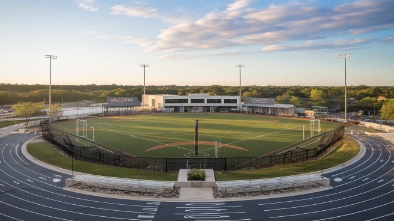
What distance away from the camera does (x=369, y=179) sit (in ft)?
99.7

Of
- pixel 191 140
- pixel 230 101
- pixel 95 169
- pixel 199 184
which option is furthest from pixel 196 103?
pixel 199 184

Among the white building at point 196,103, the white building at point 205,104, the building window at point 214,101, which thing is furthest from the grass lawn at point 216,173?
the building window at point 214,101

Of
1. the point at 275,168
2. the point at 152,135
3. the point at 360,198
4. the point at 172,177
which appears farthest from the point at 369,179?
the point at 152,135

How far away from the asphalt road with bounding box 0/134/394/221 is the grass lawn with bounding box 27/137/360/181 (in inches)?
147

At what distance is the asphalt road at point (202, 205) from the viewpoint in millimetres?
21672

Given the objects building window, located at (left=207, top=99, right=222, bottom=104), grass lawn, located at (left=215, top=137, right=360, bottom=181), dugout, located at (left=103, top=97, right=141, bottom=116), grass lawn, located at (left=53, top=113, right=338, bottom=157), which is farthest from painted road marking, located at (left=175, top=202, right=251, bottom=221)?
building window, located at (left=207, top=99, right=222, bottom=104)

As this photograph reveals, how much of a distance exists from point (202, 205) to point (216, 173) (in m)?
8.72

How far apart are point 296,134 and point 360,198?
3710 cm

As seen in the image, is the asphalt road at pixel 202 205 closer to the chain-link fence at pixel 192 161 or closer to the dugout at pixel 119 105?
the chain-link fence at pixel 192 161

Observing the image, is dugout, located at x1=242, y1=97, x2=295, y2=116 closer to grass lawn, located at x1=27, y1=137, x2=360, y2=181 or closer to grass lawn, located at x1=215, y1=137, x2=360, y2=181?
grass lawn, located at x1=215, y1=137, x2=360, y2=181

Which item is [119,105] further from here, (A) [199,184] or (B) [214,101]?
(A) [199,184]

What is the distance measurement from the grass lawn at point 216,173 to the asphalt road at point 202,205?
12.3ft

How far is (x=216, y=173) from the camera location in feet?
106

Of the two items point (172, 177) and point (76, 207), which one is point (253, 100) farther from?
point (76, 207)
